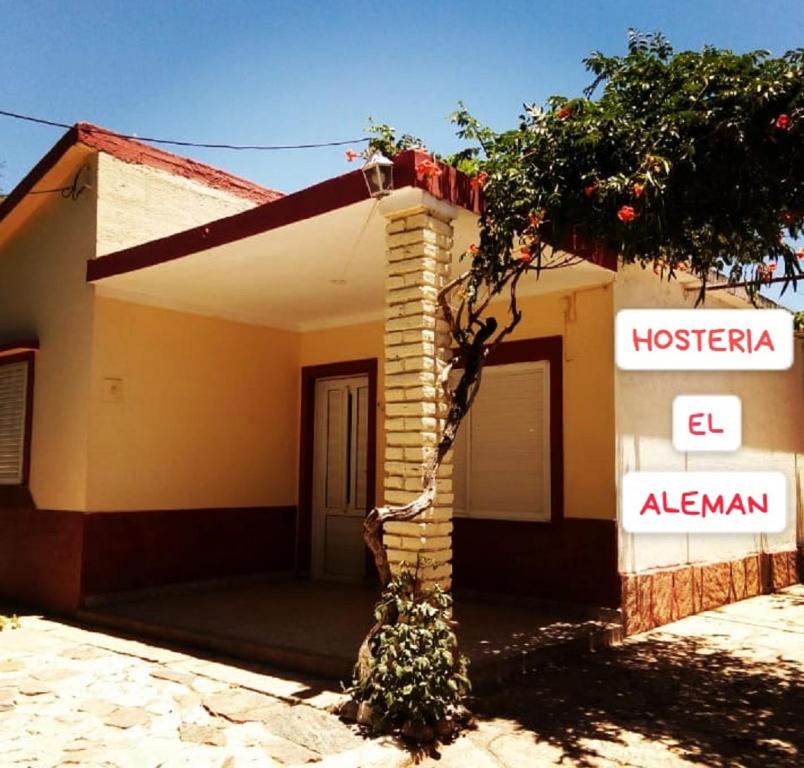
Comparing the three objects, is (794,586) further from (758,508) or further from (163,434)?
(163,434)

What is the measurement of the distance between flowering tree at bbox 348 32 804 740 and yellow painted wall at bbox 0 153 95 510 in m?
4.02

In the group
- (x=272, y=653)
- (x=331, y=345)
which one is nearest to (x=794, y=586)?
(x=331, y=345)

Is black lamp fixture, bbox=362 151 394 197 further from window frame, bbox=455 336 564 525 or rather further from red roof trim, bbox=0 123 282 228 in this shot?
red roof trim, bbox=0 123 282 228

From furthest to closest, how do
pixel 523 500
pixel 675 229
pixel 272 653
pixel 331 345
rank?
pixel 331 345
pixel 523 500
pixel 272 653
pixel 675 229

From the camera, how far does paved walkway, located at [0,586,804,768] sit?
378 centimetres

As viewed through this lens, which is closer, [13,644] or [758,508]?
[13,644]

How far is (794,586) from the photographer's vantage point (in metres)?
9.20

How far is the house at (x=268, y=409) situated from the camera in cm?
651

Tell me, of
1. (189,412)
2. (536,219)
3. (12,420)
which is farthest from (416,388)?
(12,420)

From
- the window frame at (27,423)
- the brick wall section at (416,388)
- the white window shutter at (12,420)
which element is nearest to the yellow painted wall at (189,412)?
the window frame at (27,423)

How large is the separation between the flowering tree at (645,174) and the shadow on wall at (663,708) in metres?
1.15

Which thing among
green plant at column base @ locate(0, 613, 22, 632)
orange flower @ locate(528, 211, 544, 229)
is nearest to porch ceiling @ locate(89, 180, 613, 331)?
orange flower @ locate(528, 211, 544, 229)

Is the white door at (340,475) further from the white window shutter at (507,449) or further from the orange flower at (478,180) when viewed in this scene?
the orange flower at (478,180)

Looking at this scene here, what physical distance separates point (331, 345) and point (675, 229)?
4697 mm
